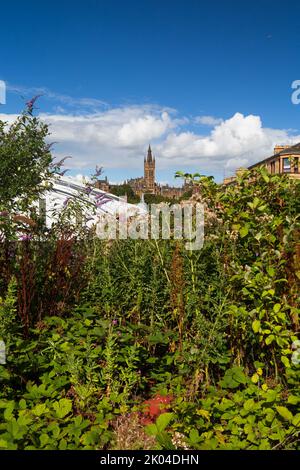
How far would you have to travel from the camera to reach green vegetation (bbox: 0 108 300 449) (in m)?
2.23

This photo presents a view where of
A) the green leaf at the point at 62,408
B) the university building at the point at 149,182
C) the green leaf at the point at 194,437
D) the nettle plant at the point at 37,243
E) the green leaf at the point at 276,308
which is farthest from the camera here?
the university building at the point at 149,182

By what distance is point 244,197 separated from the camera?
3.25 m

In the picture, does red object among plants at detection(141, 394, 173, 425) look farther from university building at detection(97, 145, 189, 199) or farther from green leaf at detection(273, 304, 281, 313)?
university building at detection(97, 145, 189, 199)

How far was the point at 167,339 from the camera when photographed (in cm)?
320

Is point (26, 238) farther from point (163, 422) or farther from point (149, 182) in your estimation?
point (149, 182)

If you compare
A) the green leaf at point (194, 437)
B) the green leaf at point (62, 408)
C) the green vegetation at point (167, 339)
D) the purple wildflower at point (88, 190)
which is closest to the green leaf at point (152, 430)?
the green vegetation at point (167, 339)

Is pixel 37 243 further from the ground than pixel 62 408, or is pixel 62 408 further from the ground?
pixel 37 243

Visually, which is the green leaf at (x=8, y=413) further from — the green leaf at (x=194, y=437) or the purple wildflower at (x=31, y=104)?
the purple wildflower at (x=31, y=104)

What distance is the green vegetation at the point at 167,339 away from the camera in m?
2.23

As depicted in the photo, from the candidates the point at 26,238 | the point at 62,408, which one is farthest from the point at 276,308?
the point at 26,238

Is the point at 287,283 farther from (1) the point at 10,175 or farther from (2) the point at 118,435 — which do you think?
(1) the point at 10,175

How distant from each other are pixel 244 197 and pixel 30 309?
6.85 feet
